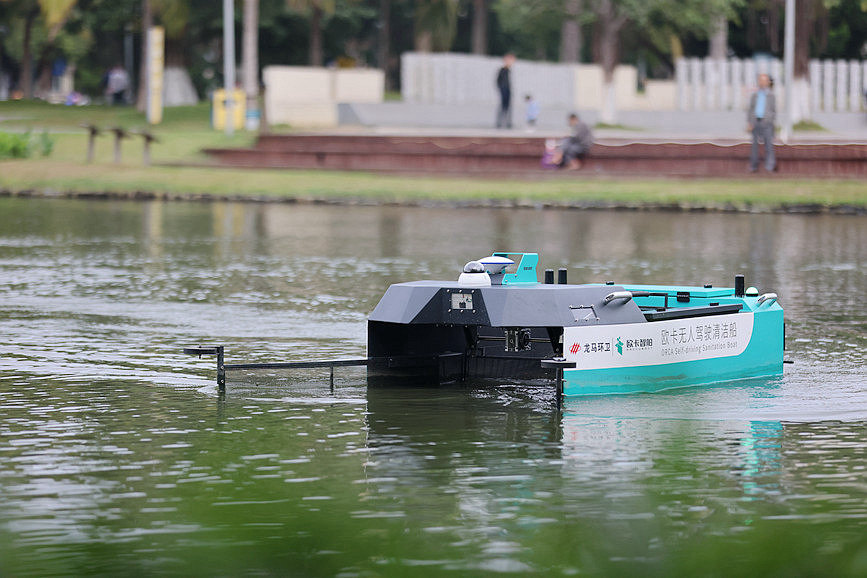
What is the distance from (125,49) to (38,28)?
5.91m

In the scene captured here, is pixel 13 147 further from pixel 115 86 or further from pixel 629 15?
pixel 115 86

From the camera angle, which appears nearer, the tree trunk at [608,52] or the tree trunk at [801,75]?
the tree trunk at [801,75]

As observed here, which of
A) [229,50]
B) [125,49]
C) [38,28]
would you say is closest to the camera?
[229,50]

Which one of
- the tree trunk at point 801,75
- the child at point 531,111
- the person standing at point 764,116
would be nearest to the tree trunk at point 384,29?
the child at point 531,111

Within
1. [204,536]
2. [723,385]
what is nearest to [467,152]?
[723,385]

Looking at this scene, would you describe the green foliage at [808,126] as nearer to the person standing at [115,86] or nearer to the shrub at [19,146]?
the shrub at [19,146]

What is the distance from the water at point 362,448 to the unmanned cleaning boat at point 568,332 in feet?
0.76

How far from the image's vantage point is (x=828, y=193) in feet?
102

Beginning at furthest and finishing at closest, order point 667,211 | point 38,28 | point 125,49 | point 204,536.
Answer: point 125,49 < point 38,28 < point 667,211 < point 204,536

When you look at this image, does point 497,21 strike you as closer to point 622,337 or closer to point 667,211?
point 667,211

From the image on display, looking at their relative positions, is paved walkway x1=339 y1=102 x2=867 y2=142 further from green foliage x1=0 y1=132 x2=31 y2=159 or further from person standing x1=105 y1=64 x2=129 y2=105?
person standing x1=105 y1=64 x2=129 y2=105

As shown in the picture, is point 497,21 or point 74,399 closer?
point 74,399

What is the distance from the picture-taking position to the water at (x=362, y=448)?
3.28m

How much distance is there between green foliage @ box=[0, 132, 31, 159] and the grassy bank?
0.71 meters
